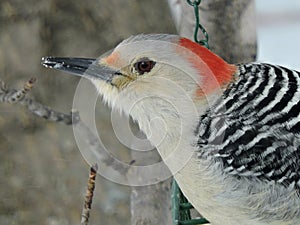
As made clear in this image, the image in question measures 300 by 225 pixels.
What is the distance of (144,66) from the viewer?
3430 millimetres

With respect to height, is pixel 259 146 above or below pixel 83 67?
below

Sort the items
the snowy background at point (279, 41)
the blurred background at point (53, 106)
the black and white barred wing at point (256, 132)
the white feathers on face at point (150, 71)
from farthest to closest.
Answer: the snowy background at point (279, 41)
the blurred background at point (53, 106)
the white feathers on face at point (150, 71)
the black and white barred wing at point (256, 132)

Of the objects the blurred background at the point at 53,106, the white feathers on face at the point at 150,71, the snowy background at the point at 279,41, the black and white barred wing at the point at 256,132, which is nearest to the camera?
the black and white barred wing at the point at 256,132

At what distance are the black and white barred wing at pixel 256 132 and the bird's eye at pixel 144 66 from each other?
326 millimetres

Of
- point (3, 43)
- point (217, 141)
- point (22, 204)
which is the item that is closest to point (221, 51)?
point (217, 141)

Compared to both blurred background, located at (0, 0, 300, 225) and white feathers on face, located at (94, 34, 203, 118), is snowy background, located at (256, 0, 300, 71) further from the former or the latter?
white feathers on face, located at (94, 34, 203, 118)

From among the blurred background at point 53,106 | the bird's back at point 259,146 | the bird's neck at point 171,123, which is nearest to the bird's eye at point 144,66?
the bird's neck at point 171,123

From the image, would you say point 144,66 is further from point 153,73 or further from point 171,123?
point 171,123

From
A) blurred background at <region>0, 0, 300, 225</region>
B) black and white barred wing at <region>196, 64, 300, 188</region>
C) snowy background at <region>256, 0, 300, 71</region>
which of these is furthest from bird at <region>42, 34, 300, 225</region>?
snowy background at <region>256, 0, 300, 71</region>

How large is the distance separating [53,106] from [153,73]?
87.1 inches

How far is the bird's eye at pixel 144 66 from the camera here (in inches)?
135

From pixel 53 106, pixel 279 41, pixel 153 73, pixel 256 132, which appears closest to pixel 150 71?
pixel 153 73

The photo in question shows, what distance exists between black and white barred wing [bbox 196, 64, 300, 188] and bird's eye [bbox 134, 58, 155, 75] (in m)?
0.33

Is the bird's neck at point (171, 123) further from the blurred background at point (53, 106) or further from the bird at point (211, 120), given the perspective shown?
the blurred background at point (53, 106)
